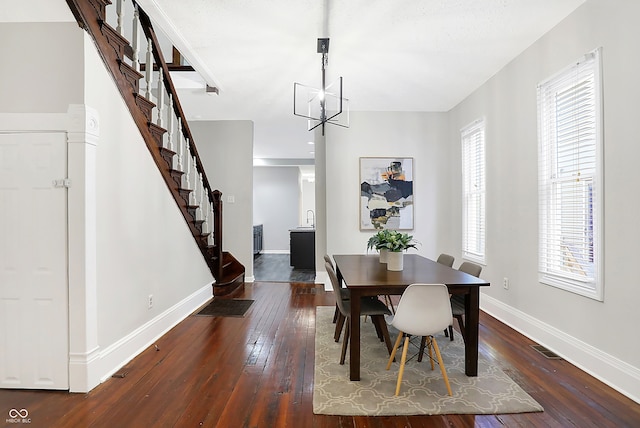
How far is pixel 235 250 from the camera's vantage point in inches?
221

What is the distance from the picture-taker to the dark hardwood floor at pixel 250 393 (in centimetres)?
185

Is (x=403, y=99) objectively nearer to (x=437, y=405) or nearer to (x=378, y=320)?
(x=378, y=320)

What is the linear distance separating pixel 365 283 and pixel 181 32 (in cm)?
272

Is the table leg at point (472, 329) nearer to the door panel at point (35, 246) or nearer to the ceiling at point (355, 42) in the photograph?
the ceiling at point (355, 42)

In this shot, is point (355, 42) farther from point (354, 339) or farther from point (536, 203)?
point (354, 339)

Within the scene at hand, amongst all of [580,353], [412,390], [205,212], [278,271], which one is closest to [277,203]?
[278,271]

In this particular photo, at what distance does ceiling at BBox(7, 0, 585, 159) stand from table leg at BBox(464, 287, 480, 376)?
2.26 meters

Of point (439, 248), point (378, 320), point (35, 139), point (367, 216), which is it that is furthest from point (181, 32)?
point (439, 248)

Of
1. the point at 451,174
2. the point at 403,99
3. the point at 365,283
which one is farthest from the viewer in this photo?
→ the point at 451,174

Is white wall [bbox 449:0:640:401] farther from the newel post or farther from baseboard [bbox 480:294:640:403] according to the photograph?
the newel post

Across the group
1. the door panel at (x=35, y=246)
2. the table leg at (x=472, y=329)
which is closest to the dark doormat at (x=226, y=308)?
the door panel at (x=35, y=246)

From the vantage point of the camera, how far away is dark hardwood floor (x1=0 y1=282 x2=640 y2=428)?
185cm

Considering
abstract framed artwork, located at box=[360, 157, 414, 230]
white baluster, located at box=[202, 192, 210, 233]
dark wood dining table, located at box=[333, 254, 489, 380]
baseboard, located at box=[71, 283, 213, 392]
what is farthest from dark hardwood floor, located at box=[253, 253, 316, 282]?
dark wood dining table, located at box=[333, 254, 489, 380]

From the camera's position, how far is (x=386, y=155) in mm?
5090
